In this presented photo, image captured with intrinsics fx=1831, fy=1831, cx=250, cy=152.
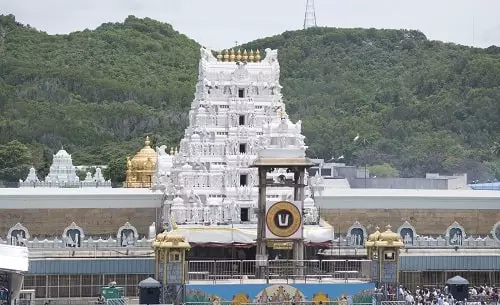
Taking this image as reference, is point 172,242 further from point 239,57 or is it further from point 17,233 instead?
point 17,233

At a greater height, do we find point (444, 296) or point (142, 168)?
point (142, 168)

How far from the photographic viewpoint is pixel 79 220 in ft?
210

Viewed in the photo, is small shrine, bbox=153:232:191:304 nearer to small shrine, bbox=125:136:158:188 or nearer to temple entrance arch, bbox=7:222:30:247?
temple entrance arch, bbox=7:222:30:247

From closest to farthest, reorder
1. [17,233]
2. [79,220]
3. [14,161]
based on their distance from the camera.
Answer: [17,233] < [79,220] < [14,161]

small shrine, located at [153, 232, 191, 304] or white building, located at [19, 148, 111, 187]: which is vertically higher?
white building, located at [19, 148, 111, 187]

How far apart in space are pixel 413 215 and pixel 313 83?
244 feet

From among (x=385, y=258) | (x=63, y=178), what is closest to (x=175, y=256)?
(x=385, y=258)

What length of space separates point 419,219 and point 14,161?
4358 cm

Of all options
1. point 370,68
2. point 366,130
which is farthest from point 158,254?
point 370,68

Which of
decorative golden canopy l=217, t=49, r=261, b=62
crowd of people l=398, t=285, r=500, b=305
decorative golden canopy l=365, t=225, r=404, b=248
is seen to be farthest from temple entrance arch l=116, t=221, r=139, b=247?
decorative golden canopy l=365, t=225, r=404, b=248

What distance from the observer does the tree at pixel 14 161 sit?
10306 centimetres

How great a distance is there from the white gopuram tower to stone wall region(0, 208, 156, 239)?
1634 millimetres

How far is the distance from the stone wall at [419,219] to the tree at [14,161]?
4029cm

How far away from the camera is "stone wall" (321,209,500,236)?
64750 millimetres
